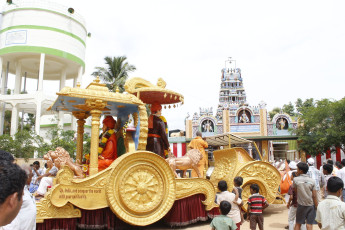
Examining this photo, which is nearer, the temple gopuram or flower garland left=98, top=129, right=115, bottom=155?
flower garland left=98, top=129, right=115, bottom=155

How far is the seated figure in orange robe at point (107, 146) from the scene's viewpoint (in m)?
5.79

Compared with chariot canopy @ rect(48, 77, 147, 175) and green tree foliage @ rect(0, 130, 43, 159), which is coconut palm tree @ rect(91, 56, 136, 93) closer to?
green tree foliage @ rect(0, 130, 43, 159)

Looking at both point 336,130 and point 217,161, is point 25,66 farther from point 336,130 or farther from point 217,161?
point 336,130

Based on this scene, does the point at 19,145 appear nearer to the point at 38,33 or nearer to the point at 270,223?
the point at 38,33

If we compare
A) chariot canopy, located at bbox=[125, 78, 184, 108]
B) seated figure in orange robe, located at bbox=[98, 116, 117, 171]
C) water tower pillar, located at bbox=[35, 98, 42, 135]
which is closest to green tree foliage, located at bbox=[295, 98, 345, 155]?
chariot canopy, located at bbox=[125, 78, 184, 108]

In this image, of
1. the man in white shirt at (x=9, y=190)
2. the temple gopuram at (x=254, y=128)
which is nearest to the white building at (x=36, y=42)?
the temple gopuram at (x=254, y=128)

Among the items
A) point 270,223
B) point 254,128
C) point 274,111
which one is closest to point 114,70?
point 254,128

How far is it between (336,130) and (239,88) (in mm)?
19638

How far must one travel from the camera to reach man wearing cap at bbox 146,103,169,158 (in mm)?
6397

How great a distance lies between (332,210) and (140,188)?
335 centimetres

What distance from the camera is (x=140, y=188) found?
5309mm

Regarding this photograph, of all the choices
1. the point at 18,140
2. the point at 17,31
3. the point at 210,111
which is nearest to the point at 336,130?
the point at 210,111

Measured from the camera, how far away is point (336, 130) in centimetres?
1888

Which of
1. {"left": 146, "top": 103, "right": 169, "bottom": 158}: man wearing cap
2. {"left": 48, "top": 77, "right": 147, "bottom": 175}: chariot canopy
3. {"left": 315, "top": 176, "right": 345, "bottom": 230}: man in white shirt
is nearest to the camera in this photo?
{"left": 315, "top": 176, "right": 345, "bottom": 230}: man in white shirt
